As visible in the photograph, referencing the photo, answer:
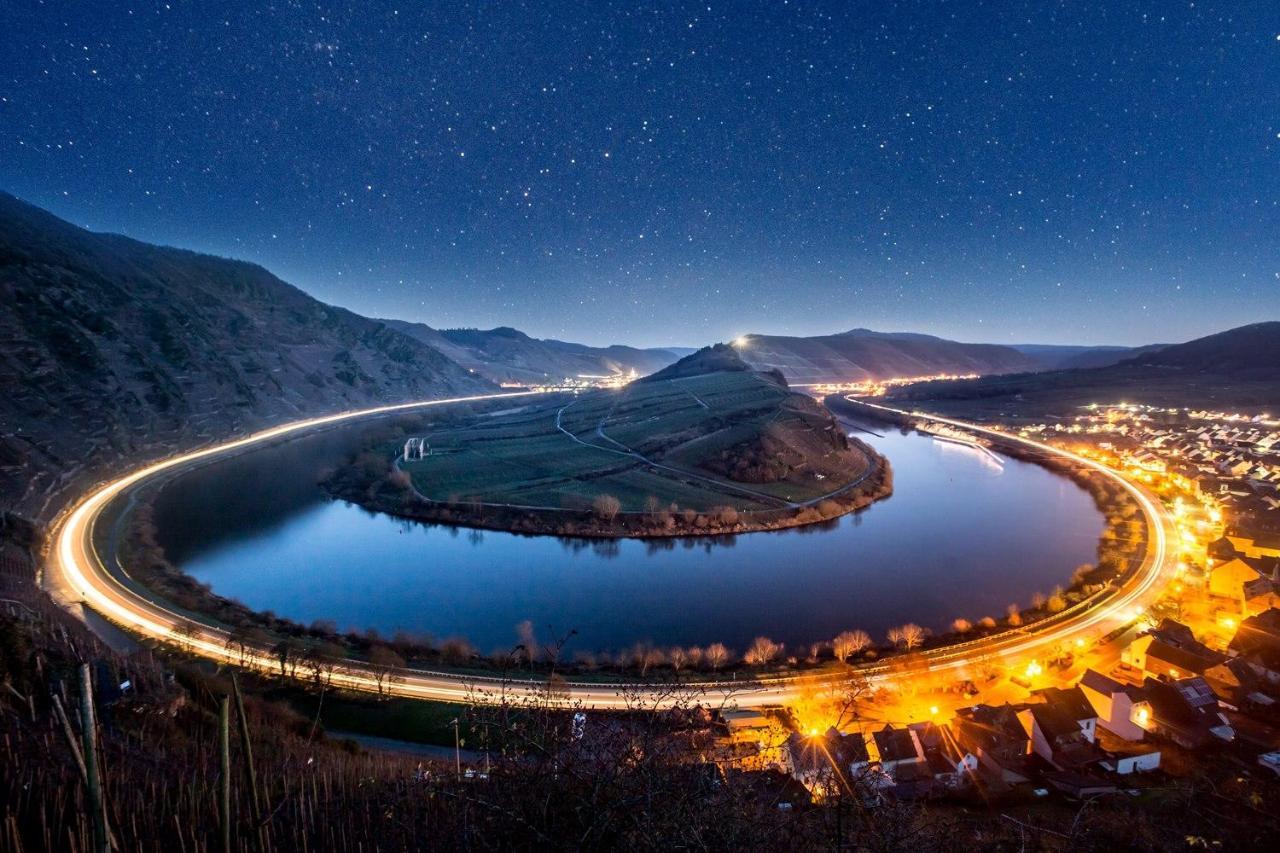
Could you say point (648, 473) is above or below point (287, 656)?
above

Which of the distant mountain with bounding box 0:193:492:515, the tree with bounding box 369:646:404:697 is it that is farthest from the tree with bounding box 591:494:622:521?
the distant mountain with bounding box 0:193:492:515

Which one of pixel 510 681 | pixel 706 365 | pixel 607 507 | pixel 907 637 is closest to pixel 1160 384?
pixel 706 365

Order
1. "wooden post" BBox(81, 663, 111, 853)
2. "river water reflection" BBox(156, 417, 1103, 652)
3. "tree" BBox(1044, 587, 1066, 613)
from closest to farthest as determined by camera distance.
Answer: "wooden post" BBox(81, 663, 111, 853)
"tree" BBox(1044, 587, 1066, 613)
"river water reflection" BBox(156, 417, 1103, 652)

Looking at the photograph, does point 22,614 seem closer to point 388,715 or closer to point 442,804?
point 388,715

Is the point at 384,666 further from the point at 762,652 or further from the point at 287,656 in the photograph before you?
the point at 762,652

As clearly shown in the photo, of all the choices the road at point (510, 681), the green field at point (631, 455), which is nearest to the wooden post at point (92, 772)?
the road at point (510, 681)

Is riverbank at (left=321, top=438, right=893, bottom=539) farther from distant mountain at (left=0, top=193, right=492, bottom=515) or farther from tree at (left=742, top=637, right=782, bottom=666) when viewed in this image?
distant mountain at (left=0, top=193, right=492, bottom=515)
